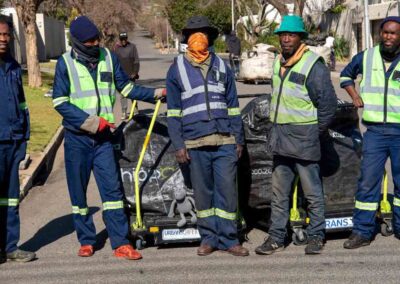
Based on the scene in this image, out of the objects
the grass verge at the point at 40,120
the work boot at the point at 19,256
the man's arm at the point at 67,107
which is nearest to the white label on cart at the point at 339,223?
the man's arm at the point at 67,107

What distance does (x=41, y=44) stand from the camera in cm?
4103

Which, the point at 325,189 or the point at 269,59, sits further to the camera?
the point at 269,59

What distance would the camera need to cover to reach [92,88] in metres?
5.98

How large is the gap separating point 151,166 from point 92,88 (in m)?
0.95

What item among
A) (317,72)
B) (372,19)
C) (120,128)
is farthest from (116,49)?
(372,19)

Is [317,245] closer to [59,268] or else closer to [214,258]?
[214,258]

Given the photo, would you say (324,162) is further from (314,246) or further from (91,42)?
(91,42)

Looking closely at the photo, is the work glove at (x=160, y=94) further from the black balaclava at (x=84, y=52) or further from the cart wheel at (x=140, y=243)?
the cart wheel at (x=140, y=243)

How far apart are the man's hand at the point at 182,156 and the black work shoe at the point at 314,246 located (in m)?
1.28

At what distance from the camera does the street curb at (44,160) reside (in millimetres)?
8820

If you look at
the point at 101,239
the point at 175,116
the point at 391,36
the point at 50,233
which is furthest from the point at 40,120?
the point at 391,36

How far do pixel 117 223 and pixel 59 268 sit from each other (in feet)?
2.04

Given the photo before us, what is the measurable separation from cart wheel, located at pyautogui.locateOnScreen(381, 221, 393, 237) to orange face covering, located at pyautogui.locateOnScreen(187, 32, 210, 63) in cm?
231

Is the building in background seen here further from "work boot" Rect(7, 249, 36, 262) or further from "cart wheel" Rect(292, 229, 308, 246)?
"cart wheel" Rect(292, 229, 308, 246)
